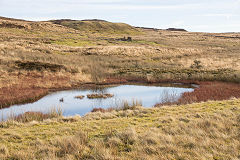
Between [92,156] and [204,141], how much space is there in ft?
11.4

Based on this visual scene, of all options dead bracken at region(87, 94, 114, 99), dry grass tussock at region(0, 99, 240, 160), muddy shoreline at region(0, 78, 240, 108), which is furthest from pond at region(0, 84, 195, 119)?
dry grass tussock at region(0, 99, 240, 160)

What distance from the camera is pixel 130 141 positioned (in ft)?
25.5

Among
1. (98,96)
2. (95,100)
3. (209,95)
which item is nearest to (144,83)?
(98,96)

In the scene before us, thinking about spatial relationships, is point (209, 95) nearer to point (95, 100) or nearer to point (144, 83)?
point (144, 83)

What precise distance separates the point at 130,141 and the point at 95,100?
12025 mm

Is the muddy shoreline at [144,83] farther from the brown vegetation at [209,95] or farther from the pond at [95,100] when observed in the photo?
the pond at [95,100]

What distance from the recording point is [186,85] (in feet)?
85.8

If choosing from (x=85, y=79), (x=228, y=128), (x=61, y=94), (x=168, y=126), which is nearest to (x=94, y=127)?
(x=168, y=126)

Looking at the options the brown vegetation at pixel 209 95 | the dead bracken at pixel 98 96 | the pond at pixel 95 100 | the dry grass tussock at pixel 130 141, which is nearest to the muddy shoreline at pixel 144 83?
the brown vegetation at pixel 209 95

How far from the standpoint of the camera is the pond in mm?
16312

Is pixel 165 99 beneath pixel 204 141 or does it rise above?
beneath

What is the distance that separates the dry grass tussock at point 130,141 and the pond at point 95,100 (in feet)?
17.5

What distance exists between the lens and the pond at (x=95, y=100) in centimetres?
1631

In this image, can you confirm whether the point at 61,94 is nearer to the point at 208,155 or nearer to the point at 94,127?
the point at 94,127
